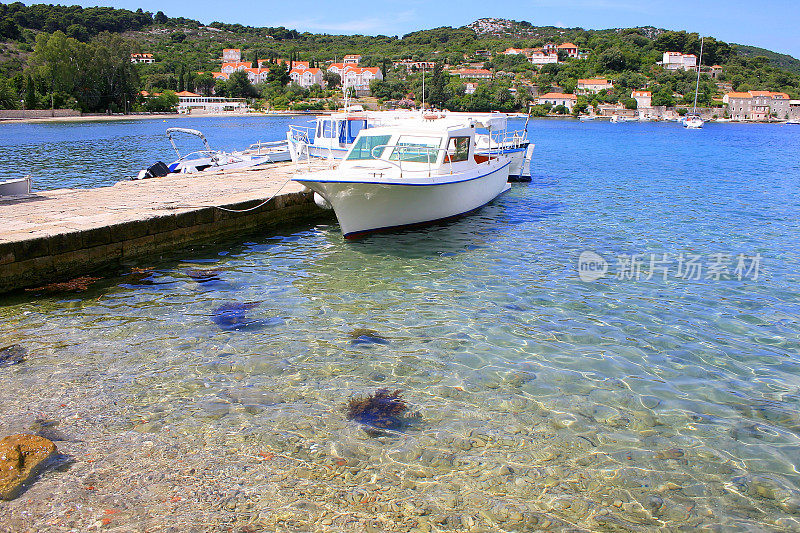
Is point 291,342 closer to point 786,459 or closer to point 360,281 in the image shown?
point 360,281

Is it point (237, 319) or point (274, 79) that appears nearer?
point (237, 319)

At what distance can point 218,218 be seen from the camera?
1213 cm

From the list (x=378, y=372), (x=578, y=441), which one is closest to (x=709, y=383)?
(x=578, y=441)

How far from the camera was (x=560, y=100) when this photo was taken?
15388 cm

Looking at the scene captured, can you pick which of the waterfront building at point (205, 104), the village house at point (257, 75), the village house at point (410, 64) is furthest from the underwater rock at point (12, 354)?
the village house at point (410, 64)

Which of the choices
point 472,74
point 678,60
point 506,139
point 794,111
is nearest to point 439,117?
point 506,139

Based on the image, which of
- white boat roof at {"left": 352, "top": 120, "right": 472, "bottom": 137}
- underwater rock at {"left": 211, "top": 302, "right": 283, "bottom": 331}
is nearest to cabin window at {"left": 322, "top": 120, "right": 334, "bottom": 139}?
white boat roof at {"left": 352, "top": 120, "right": 472, "bottom": 137}

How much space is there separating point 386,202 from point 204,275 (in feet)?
13.3

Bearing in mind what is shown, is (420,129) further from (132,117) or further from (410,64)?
(410,64)

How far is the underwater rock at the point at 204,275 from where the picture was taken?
31.5 feet

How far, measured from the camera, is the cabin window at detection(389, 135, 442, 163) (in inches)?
519

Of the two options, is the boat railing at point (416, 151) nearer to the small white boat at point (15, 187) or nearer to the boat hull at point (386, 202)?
the boat hull at point (386, 202)

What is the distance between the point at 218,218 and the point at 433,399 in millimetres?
7935

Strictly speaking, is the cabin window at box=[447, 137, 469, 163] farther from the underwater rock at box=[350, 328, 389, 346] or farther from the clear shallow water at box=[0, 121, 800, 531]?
the underwater rock at box=[350, 328, 389, 346]
